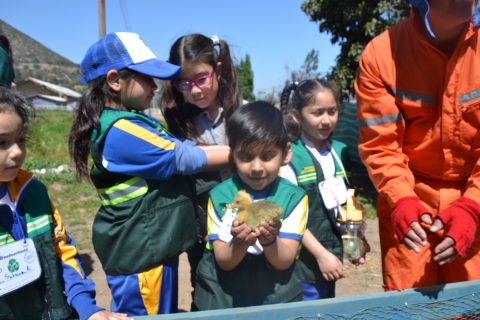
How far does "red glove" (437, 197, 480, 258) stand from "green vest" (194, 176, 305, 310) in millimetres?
745

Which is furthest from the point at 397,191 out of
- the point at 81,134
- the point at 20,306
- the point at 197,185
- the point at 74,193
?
the point at 74,193

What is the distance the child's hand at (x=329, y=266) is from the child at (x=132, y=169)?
0.87m

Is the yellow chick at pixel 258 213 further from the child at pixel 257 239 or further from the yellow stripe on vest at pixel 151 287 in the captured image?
the yellow stripe on vest at pixel 151 287

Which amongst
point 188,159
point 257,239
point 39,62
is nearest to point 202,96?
point 188,159

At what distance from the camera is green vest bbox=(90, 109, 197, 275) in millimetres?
1897

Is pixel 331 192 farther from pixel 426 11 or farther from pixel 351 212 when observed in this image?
pixel 426 11

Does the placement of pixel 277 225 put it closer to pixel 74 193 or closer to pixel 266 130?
pixel 266 130

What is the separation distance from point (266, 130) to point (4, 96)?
1.31 m

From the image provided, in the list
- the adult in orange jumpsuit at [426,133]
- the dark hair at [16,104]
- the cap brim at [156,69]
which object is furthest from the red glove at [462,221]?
the dark hair at [16,104]

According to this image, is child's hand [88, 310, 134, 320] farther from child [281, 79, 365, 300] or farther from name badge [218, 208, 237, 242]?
child [281, 79, 365, 300]

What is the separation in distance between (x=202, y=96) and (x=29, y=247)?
1.31 metres

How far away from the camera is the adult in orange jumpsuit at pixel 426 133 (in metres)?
1.69

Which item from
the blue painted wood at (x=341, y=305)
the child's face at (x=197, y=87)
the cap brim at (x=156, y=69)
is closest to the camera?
the blue painted wood at (x=341, y=305)

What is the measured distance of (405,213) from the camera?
1.67m
